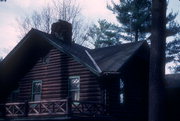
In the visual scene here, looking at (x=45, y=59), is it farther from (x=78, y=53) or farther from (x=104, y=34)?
(x=104, y=34)

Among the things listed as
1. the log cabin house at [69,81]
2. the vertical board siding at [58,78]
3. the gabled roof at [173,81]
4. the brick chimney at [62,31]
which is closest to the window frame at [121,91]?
the log cabin house at [69,81]

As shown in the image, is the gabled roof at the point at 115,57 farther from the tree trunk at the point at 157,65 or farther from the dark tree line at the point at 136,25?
the dark tree line at the point at 136,25

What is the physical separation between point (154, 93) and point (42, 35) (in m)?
11.6

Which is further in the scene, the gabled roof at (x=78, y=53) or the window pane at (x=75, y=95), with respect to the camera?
the window pane at (x=75, y=95)

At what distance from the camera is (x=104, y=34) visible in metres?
51.1

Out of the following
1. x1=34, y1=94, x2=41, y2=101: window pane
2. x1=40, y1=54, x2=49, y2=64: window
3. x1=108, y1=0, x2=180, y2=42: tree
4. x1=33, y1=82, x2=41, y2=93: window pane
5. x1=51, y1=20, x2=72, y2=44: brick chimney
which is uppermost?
x1=108, y1=0, x2=180, y2=42: tree

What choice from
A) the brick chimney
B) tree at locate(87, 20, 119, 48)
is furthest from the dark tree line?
the brick chimney

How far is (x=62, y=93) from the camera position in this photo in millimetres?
21500

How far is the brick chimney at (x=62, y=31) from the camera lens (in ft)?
86.5

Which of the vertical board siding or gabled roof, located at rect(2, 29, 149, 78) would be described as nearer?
gabled roof, located at rect(2, 29, 149, 78)

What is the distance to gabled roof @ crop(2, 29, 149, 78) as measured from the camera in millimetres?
19719

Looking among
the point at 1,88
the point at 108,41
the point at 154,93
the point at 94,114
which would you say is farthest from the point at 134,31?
the point at 154,93

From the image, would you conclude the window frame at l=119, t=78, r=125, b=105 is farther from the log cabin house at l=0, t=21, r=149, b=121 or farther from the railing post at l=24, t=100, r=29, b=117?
the railing post at l=24, t=100, r=29, b=117

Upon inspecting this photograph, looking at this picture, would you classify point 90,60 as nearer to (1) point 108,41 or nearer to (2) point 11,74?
(2) point 11,74
